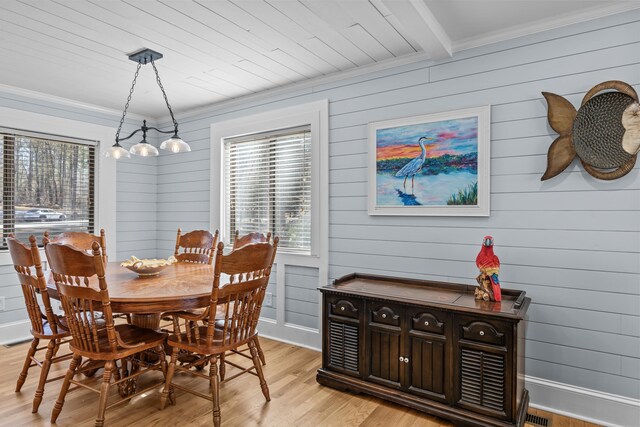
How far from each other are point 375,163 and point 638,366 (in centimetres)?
215

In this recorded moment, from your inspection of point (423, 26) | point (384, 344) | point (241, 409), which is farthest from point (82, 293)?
point (423, 26)

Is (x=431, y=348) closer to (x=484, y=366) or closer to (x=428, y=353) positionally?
(x=428, y=353)

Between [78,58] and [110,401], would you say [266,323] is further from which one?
[78,58]

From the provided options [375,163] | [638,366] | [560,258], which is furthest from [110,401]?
[638,366]

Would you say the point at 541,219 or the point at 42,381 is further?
the point at 541,219

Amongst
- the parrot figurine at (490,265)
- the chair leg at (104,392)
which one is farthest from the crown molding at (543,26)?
the chair leg at (104,392)

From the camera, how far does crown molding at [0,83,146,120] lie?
3.74 meters

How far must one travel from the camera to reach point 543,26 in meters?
2.52

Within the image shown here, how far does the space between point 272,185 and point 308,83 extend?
108 cm

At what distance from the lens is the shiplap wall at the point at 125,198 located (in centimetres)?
383

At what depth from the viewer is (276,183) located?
3.98m

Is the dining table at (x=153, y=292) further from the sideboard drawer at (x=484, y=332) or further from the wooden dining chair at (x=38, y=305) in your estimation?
the sideboard drawer at (x=484, y=332)

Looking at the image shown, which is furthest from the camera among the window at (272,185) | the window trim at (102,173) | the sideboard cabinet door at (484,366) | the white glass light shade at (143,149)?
the window trim at (102,173)

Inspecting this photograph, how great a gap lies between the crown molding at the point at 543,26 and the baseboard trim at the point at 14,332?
15.5 feet
